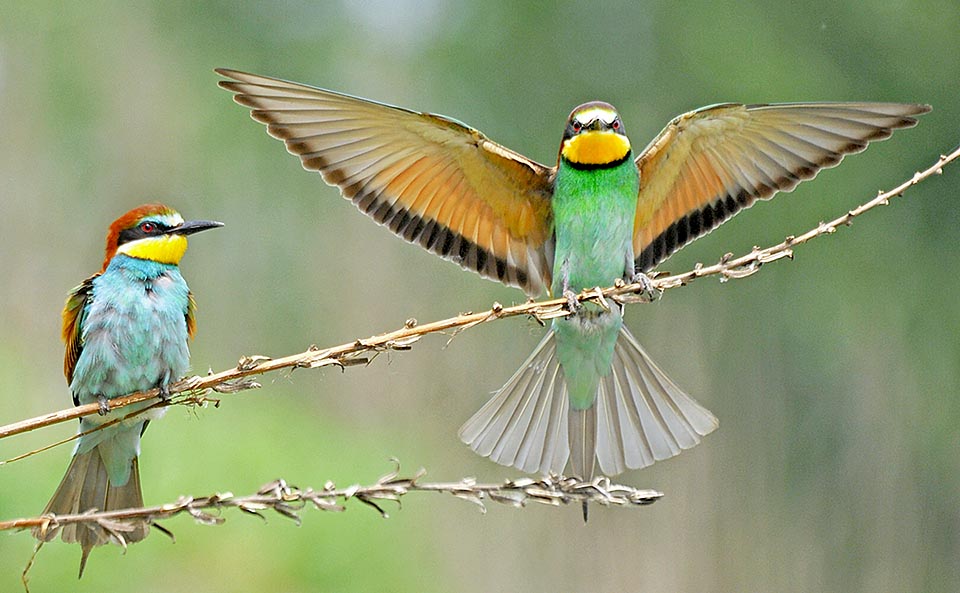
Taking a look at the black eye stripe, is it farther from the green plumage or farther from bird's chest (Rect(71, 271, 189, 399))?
the green plumage

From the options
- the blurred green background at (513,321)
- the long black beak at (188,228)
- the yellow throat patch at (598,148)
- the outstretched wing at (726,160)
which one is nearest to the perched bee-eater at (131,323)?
the long black beak at (188,228)

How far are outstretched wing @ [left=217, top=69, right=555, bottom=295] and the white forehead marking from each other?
0.30ft

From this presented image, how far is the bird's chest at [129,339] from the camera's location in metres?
1.37

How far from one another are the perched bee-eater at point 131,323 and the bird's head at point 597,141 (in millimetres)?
484

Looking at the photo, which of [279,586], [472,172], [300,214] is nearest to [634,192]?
[472,172]

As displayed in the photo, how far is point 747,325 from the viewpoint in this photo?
337cm

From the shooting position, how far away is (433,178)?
145 cm

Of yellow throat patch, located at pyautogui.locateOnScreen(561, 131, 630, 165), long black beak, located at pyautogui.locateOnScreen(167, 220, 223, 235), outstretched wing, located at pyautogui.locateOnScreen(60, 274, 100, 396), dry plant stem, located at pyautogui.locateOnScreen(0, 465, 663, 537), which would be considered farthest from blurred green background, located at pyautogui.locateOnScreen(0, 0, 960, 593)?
dry plant stem, located at pyautogui.locateOnScreen(0, 465, 663, 537)

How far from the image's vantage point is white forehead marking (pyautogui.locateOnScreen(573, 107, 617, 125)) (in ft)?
4.67

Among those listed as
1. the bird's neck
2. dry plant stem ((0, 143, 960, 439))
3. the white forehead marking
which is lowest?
dry plant stem ((0, 143, 960, 439))

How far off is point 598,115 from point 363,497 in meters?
0.87

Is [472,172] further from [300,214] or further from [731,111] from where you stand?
[300,214]

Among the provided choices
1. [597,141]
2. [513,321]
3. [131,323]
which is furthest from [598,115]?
[513,321]

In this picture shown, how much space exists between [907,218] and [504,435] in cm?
216
